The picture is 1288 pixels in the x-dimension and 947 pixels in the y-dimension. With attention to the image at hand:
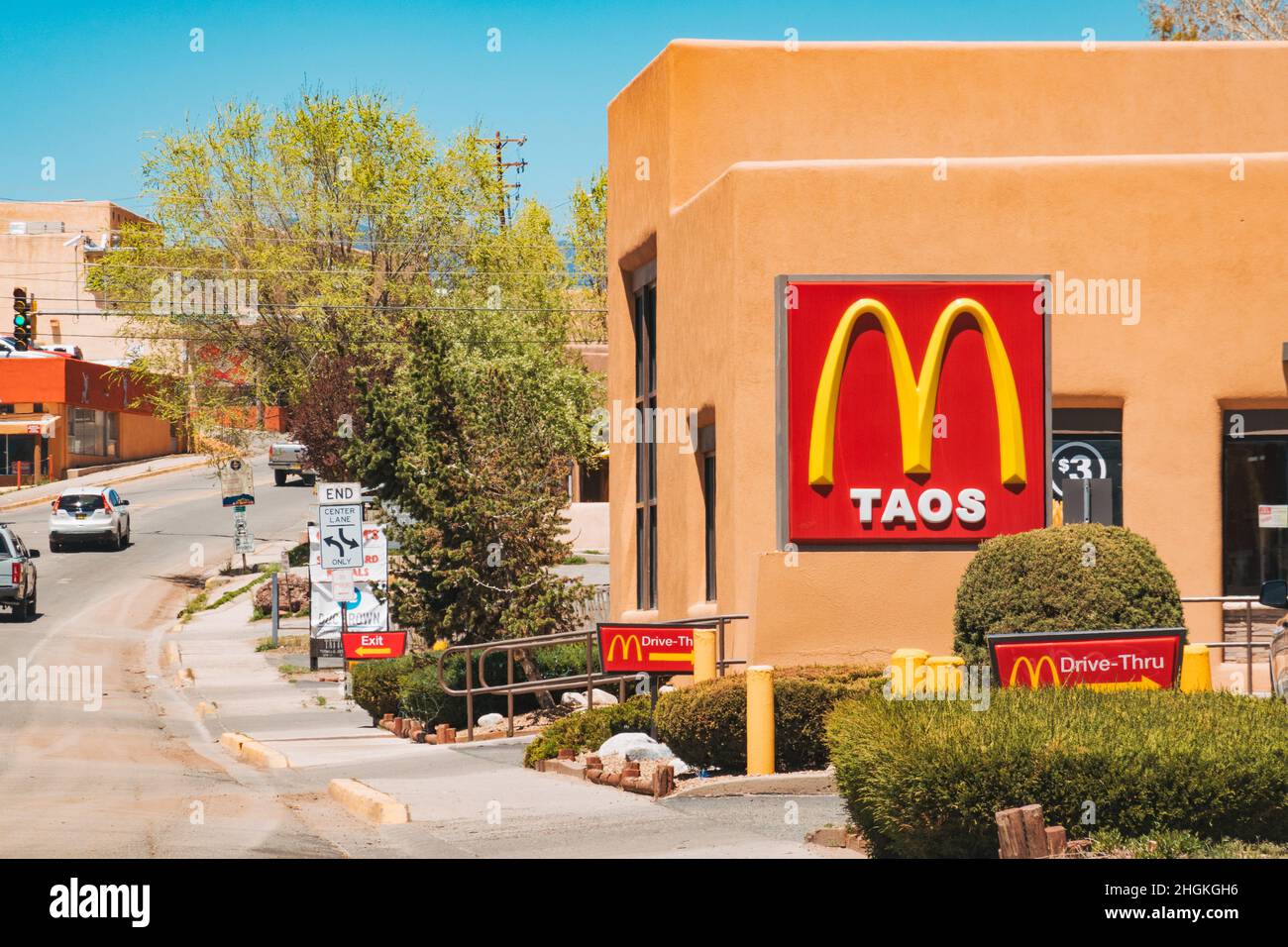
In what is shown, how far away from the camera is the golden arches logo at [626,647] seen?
16328mm

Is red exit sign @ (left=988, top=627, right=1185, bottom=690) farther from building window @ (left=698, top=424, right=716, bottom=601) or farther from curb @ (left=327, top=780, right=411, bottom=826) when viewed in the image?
building window @ (left=698, top=424, right=716, bottom=601)

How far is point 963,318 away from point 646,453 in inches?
289

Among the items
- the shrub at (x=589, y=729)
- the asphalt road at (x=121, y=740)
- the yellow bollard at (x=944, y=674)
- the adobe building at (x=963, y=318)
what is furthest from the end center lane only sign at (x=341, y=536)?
the yellow bollard at (x=944, y=674)

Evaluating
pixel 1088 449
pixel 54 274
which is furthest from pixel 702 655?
pixel 54 274

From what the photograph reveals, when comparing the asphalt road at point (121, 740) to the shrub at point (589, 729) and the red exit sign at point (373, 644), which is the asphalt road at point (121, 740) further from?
the shrub at point (589, 729)

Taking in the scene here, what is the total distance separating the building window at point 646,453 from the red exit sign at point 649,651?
7.33m

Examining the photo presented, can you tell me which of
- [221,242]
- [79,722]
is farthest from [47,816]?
[221,242]

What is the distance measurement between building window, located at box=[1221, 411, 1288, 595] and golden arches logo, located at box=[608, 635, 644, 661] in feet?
23.4

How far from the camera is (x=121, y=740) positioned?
69.4 feet

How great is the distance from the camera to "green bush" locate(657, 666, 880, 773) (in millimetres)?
14883

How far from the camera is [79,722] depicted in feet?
75.3

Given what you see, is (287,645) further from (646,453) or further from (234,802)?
(234,802)

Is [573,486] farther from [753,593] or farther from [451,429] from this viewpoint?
[753,593]

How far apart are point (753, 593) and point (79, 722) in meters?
10.6
